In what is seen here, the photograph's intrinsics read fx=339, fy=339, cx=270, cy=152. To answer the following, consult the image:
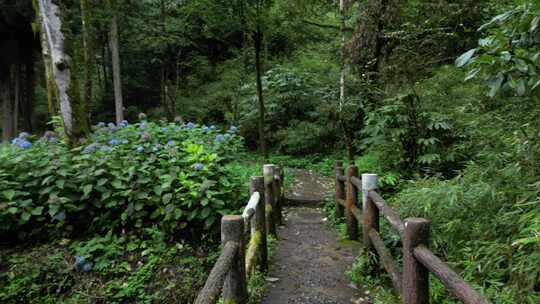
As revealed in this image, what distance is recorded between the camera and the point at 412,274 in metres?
2.19

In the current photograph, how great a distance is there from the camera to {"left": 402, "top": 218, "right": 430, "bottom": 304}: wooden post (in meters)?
2.11

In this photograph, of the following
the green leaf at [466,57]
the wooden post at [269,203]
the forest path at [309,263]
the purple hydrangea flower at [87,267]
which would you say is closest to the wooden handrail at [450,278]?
the green leaf at [466,57]

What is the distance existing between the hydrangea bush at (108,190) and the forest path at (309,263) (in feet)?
3.39

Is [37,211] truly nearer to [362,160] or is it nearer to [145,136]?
[145,136]

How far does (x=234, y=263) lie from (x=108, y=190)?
9.13 ft

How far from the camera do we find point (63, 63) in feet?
16.4

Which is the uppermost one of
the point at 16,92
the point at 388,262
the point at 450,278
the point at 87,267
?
the point at 16,92

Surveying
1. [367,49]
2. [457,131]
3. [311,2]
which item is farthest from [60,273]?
[311,2]

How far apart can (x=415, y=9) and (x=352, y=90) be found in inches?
121

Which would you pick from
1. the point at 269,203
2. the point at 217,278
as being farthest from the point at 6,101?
the point at 217,278

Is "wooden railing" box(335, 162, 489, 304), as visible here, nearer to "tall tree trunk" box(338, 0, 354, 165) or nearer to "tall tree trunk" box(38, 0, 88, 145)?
"tall tree trunk" box(38, 0, 88, 145)

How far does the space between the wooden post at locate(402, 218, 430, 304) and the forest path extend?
1.10 meters

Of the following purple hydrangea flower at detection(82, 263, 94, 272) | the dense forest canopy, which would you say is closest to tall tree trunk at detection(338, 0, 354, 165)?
the dense forest canopy

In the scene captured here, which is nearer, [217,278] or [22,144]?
[217,278]
